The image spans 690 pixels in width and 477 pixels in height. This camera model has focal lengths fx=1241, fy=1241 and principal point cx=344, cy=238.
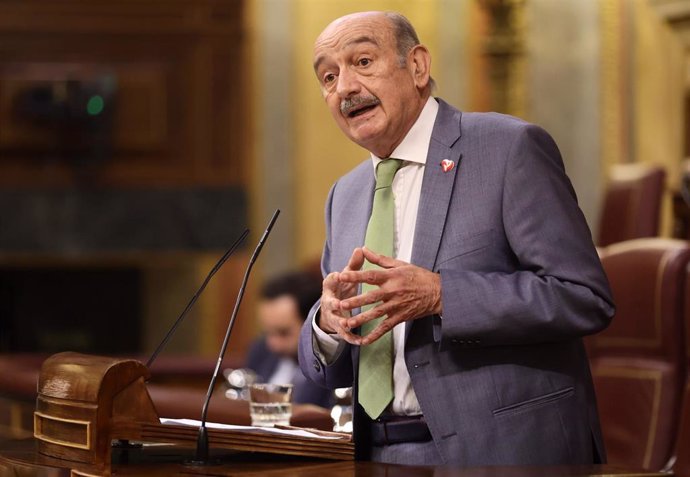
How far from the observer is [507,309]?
5.89 feet

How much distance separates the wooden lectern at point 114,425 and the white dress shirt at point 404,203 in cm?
18

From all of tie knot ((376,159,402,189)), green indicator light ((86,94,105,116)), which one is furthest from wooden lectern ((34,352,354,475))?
green indicator light ((86,94,105,116))

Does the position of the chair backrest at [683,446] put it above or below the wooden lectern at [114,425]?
below

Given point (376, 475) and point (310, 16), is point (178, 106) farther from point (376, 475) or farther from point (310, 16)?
point (376, 475)

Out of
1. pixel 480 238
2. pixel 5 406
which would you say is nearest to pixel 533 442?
pixel 480 238

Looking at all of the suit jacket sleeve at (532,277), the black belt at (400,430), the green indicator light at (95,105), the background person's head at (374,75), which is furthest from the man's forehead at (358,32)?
the green indicator light at (95,105)

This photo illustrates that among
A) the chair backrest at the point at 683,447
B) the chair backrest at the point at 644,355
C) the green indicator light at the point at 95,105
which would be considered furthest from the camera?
the green indicator light at the point at 95,105

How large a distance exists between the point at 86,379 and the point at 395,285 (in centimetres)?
45

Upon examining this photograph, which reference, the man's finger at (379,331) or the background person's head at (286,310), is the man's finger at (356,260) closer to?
the man's finger at (379,331)

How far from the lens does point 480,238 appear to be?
Result: 74.8 inches

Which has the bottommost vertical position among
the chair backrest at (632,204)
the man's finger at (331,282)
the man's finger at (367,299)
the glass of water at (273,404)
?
the glass of water at (273,404)

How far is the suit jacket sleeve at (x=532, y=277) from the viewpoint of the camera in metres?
1.80

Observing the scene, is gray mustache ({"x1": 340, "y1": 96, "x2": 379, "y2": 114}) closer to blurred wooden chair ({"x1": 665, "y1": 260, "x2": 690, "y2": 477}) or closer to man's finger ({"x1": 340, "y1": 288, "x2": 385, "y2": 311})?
man's finger ({"x1": 340, "y1": 288, "x2": 385, "y2": 311})

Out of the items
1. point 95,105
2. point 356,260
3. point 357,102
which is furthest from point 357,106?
point 95,105
